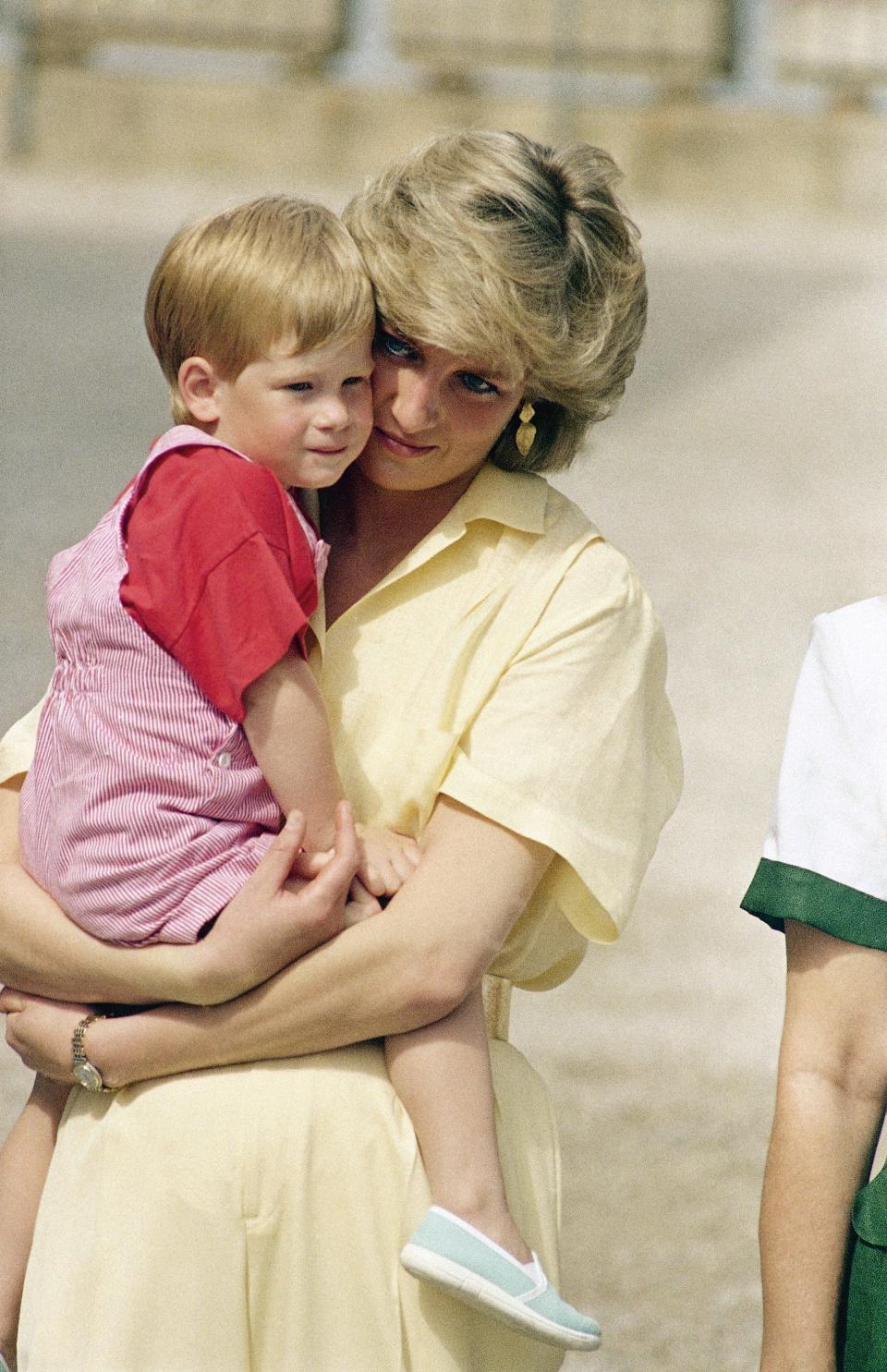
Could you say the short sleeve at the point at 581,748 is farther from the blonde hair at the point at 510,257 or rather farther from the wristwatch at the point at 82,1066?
→ the wristwatch at the point at 82,1066

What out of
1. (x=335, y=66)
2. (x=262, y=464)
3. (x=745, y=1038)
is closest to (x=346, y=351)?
(x=262, y=464)

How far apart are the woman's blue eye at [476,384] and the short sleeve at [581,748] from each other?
0.24 metres

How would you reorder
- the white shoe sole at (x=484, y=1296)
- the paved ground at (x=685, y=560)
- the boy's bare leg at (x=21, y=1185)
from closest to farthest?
the white shoe sole at (x=484, y=1296) < the boy's bare leg at (x=21, y=1185) < the paved ground at (x=685, y=560)

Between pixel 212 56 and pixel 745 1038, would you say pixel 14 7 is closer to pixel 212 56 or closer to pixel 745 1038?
pixel 212 56

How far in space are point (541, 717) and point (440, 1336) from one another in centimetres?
72

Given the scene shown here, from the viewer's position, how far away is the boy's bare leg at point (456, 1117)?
219 cm

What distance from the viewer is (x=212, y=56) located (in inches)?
894

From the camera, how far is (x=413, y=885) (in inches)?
86.8

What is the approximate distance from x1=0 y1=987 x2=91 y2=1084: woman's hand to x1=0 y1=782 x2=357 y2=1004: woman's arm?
0.12 feet

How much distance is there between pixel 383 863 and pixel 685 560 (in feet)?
25.4

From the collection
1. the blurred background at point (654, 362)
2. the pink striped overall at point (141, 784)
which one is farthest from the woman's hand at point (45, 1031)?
the blurred background at point (654, 362)

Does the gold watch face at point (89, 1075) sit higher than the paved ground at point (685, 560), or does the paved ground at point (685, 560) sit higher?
the gold watch face at point (89, 1075)

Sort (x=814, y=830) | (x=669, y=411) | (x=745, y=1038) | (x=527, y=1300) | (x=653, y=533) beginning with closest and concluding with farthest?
1. (x=814, y=830)
2. (x=527, y=1300)
3. (x=745, y=1038)
4. (x=653, y=533)
5. (x=669, y=411)

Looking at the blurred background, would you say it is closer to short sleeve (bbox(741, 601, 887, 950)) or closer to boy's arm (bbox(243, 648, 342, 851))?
boy's arm (bbox(243, 648, 342, 851))
